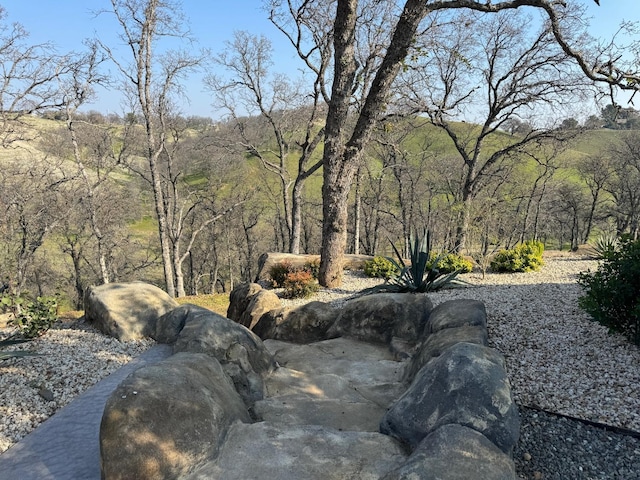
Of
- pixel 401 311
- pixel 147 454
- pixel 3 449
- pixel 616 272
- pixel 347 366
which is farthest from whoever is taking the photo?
pixel 401 311

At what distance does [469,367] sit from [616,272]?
10.0ft

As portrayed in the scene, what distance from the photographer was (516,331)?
5.69 meters

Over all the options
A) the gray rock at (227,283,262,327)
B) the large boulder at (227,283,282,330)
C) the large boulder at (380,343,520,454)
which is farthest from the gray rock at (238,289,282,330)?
the large boulder at (380,343,520,454)

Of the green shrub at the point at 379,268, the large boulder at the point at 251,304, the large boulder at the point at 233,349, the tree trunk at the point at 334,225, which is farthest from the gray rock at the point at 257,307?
the green shrub at the point at 379,268

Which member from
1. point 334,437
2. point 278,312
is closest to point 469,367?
point 334,437

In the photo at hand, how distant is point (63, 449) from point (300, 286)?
6356 millimetres

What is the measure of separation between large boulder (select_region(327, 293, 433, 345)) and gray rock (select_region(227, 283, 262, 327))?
8.85ft

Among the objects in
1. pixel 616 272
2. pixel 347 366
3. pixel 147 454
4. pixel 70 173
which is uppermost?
pixel 70 173

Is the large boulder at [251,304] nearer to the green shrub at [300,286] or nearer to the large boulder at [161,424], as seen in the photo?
the green shrub at [300,286]

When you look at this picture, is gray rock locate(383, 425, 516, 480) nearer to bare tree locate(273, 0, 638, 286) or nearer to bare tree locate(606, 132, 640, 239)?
bare tree locate(273, 0, 638, 286)

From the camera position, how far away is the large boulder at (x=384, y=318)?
6.78 metres

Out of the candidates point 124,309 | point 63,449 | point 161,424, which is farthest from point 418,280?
point 63,449

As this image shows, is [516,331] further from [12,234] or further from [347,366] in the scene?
[12,234]

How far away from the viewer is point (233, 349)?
17.4ft
